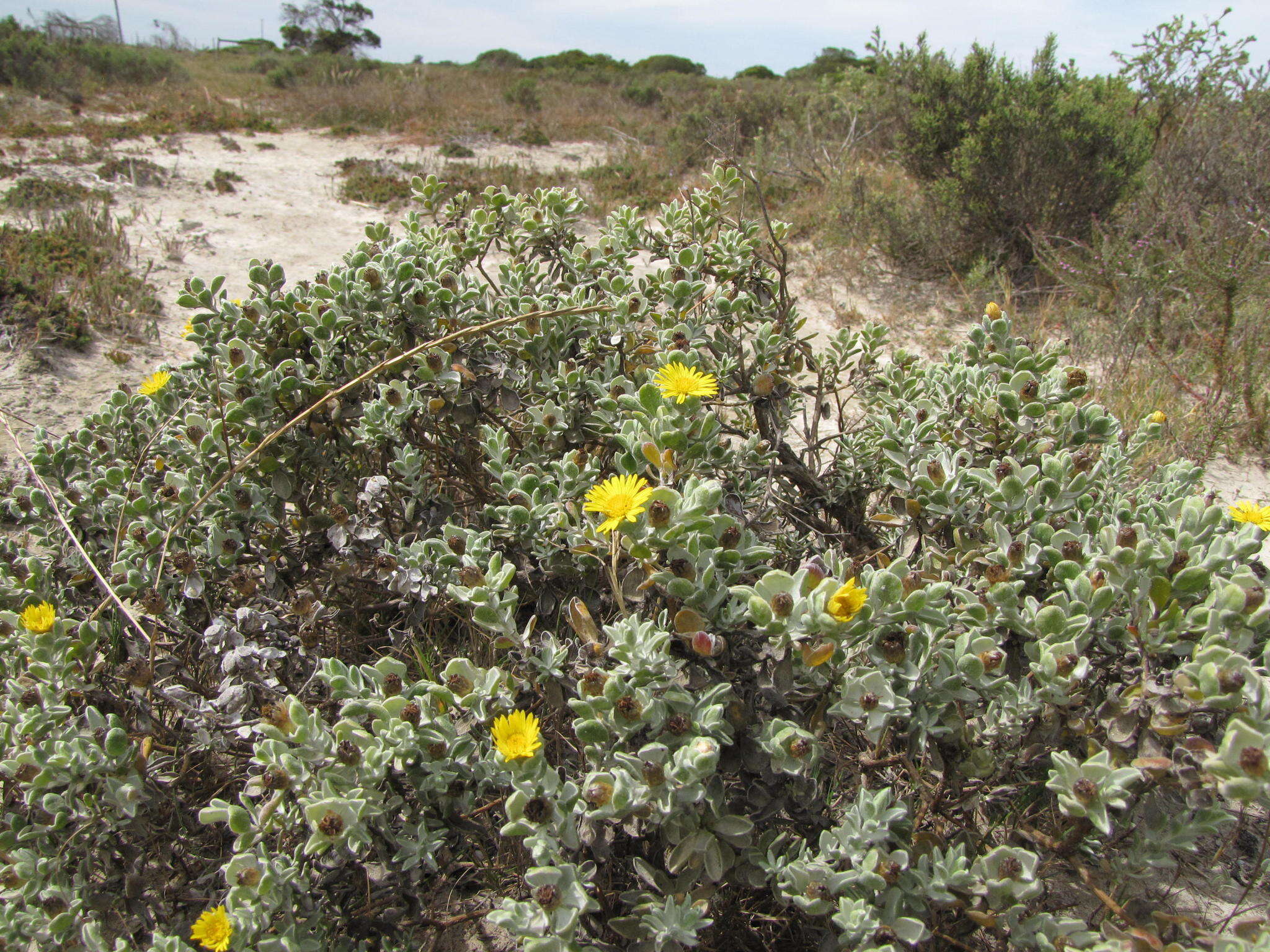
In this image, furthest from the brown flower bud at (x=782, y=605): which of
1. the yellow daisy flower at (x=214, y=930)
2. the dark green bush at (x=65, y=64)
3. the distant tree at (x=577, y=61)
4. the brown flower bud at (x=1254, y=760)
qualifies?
the distant tree at (x=577, y=61)

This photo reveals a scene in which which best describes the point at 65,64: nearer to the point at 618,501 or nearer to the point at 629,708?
the point at 618,501

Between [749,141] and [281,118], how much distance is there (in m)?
7.84

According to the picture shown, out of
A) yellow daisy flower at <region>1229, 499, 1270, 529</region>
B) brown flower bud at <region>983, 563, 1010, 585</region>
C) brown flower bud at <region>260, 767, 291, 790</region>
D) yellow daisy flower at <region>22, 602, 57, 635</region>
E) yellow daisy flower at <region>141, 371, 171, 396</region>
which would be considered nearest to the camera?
brown flower bud at <region>260, 767, 291, 790</region>

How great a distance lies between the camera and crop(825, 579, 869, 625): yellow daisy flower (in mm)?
1240

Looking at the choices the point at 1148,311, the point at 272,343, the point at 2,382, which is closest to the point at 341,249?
the point at 2,382

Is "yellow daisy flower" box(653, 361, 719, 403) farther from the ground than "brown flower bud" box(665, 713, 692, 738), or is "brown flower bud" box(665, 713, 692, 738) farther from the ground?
"yellow daisy flower" box(653, 361, 719, 403)

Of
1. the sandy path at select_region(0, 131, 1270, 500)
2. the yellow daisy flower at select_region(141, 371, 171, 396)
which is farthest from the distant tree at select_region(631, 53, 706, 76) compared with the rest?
the yellow daisy flower at select_region(141, 371, 171, 396)

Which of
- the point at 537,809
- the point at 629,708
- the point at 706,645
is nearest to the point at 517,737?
the point at 537,809

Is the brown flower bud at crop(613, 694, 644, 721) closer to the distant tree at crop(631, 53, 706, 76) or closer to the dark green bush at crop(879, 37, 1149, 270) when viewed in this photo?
the dark green bush at crop(879, 37, 1149, 270)

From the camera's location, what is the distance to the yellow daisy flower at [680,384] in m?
1.59

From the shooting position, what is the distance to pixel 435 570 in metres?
1.66

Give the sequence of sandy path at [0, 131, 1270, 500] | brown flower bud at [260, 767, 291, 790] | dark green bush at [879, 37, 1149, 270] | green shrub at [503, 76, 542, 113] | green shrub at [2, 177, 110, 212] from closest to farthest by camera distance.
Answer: brown flower bud at [260, 767, 291, 790] < sandy path at [0, 131, 1270, 500] < dark green bush at [879, 37, 1149, 270] < green shrub at [2, 177, 110, 212] < green shrub at [503, 76, 542, 113]

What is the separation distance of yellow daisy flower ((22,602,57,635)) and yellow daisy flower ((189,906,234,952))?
0.73m

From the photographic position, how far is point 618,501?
4.61 ft
